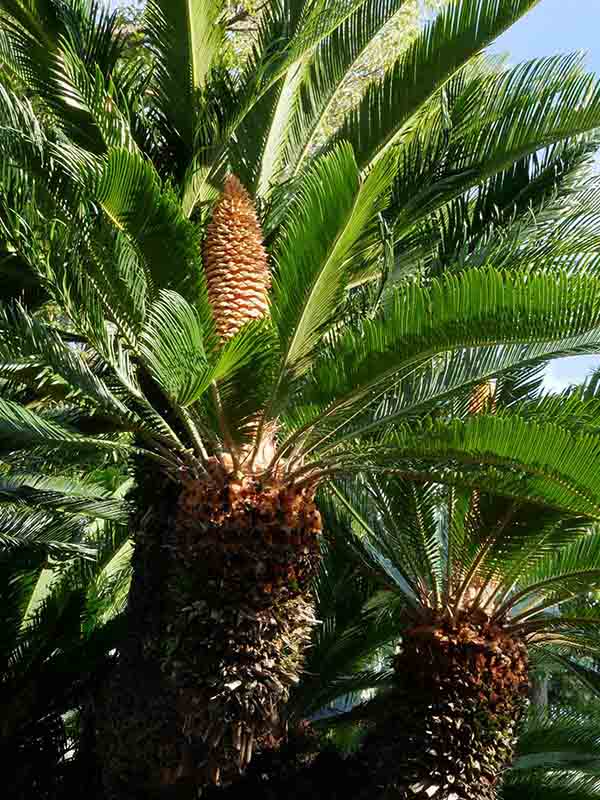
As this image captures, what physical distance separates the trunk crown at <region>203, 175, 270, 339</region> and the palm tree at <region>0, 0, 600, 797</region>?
0.01 meters

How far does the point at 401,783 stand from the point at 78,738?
8.48 feet

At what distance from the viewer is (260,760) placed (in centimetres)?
740

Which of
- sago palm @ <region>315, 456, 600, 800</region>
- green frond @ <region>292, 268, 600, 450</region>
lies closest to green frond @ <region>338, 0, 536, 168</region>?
green frond @ <region>292, 268, 600, 450</region>

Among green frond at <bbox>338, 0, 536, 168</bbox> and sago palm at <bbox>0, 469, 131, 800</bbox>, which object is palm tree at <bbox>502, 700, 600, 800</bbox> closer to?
sago palm at <bbox>0, 469, 131, 800</bbox>

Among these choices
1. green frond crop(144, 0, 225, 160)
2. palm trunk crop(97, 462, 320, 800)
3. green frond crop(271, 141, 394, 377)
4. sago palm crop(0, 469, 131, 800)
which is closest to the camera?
green frond crop(271, 141, 394, 377)

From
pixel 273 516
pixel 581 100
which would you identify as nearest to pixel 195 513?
pixel 273 516

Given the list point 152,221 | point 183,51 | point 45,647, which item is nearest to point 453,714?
point 45,647

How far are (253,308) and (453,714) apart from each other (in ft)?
8.97

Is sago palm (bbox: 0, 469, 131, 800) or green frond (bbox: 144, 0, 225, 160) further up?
green frond (bbox: 144, 0, 225, 160)

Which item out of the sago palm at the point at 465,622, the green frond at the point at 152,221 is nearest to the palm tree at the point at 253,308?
the green frond at the point at 152,221

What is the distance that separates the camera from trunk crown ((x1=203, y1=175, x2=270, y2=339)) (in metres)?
6.11

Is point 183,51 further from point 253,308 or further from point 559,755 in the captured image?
point 559,755

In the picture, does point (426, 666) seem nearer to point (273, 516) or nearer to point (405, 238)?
point (273, 516)

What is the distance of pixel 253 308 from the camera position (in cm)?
616
